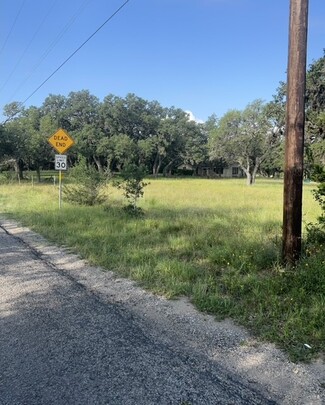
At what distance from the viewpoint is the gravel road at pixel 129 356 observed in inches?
109

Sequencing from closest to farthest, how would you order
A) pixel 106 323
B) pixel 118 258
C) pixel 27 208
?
pixel 106 323 < pixel 118 258 < pixel 27 208

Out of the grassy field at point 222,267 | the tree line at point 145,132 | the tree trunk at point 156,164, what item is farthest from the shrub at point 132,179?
the tree trunk at point 156,164

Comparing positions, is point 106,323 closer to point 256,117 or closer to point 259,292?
point 259,292

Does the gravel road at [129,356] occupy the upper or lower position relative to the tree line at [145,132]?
lower

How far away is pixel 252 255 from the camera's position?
6.25m

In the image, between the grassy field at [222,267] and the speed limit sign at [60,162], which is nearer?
the grassy field at [222,267]

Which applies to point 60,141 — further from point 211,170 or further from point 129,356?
point 211,170

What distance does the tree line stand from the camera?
36688 mm

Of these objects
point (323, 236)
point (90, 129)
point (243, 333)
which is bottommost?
point (243, 333)

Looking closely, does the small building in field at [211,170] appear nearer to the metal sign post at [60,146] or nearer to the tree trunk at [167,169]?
the tree trunk at [167,169]

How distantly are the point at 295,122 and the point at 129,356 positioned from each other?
153 inches

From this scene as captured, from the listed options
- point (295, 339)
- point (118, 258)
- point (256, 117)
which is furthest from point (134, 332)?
point (256, 117)

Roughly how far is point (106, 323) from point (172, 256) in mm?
3080

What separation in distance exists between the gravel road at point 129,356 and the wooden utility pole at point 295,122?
80.5 inches
